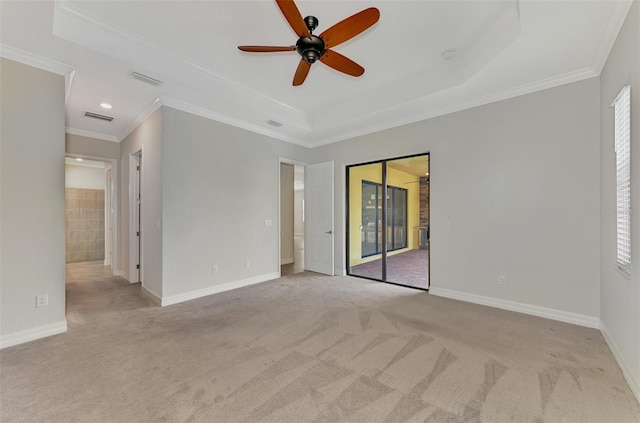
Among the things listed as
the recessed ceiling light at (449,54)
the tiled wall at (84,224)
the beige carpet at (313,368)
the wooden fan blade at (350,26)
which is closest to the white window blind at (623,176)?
the beige carpet at (313,368)

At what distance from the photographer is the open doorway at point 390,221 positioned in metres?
4.87

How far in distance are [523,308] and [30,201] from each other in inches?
219

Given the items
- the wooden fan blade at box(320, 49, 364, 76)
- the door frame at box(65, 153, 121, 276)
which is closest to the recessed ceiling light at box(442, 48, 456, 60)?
the wooden fan blade at box(320, 49, 364, 76)

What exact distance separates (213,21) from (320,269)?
169 inches

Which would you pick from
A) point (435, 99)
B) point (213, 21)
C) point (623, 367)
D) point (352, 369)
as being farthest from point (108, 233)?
point (623, 367)

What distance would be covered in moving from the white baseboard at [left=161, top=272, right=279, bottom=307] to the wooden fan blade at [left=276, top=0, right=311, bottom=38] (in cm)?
352

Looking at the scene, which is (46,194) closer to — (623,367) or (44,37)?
(44,37)

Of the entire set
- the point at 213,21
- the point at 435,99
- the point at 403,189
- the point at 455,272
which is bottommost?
the point at 455,272

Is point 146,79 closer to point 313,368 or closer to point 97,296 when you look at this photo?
point 97,296

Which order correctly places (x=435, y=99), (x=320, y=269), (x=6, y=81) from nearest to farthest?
(x=6, y=81) < (x=435, y=99) < (x=320, y=269)

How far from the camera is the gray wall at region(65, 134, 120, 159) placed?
4527 millimetres

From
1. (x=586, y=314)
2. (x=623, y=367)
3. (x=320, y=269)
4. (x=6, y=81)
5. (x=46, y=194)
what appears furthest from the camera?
(x=320, y=269)

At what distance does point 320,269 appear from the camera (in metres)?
5.35

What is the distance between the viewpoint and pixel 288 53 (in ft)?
9.47
